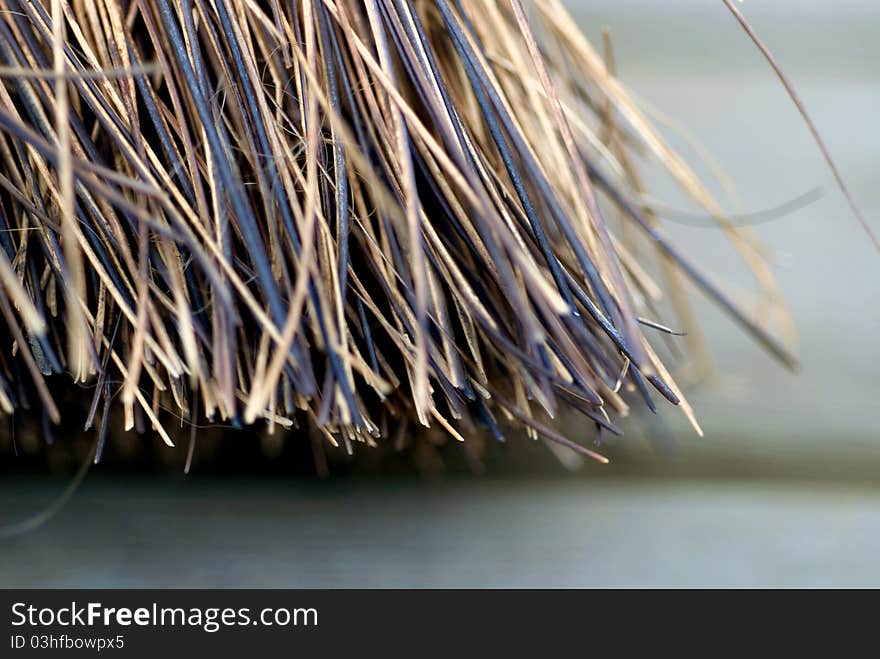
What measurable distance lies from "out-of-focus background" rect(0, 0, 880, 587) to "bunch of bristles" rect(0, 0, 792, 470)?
10cm

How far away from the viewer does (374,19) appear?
0.28 m

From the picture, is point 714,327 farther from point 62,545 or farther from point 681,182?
point 62,545

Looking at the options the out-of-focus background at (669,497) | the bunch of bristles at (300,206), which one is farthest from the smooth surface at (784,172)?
the bunch of bristles at (300,206)

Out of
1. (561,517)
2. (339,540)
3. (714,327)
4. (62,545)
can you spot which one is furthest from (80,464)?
(714,327)

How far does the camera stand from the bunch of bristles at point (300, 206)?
273mm

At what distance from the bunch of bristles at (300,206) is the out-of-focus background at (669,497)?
101 mm

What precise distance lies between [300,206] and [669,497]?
0.26 m

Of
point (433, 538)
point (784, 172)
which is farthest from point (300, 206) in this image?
point (784, 172)

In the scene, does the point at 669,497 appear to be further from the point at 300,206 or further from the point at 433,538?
the point at 300,206

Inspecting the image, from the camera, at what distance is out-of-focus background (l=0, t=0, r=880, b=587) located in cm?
38

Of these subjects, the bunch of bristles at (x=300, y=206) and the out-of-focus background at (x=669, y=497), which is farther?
the out-of-focus background at (x=669, y=497)

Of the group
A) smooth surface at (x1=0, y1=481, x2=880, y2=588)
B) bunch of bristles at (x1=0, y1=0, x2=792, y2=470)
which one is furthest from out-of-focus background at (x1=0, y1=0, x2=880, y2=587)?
bunch of bristles at (x1=0, y1=0, x2=792, y2=470)

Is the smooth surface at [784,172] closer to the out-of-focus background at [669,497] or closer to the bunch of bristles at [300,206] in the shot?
the out-of-focus background at [669,497]
